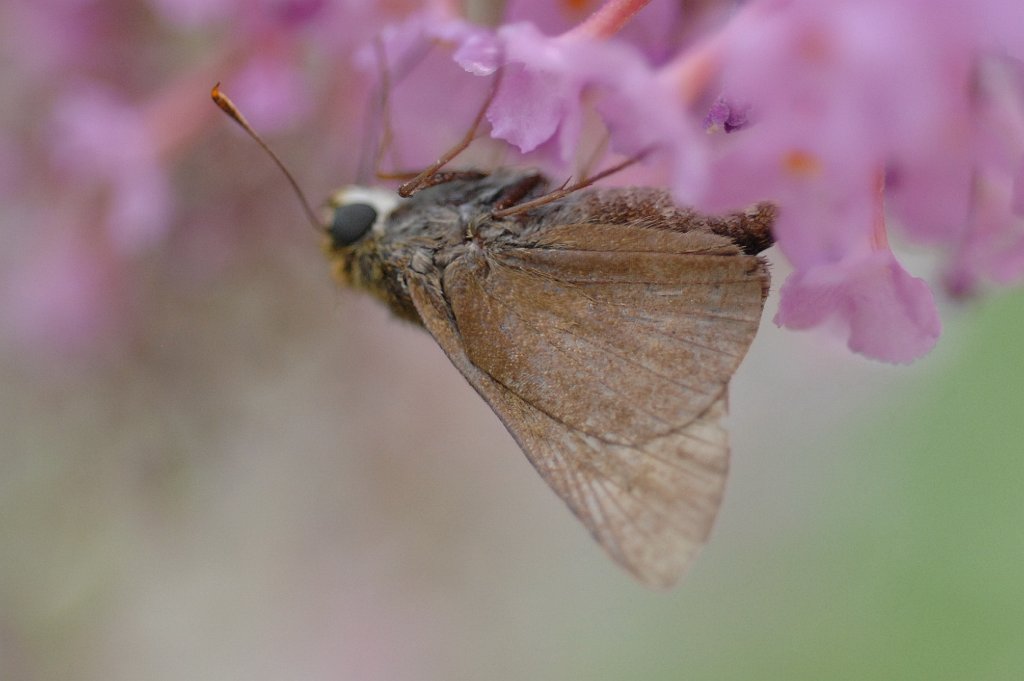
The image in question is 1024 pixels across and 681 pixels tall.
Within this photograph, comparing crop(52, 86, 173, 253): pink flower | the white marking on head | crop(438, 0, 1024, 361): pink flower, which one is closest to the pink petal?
crop(438, 0, 1024, 361): pink flower

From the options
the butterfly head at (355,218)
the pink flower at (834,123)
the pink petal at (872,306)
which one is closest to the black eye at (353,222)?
the butterfly head at (355,218)

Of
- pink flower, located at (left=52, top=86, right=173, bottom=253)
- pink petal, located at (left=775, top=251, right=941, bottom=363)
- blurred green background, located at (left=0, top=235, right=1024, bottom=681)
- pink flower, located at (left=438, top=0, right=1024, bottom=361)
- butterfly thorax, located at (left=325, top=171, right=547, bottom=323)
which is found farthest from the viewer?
blurred green background, located at (left=0, top=235, right=1024, bottom=681)

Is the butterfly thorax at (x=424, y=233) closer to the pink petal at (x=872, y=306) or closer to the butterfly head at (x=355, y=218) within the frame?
the butterfly head at (x=355, y=218)

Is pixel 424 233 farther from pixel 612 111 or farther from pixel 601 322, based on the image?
pixel 612 111

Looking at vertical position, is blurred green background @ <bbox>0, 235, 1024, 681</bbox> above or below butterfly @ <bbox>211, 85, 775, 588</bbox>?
above

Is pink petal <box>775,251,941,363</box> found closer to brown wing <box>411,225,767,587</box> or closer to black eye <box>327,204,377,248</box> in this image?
brown wing <box>411,225,767,587</box>

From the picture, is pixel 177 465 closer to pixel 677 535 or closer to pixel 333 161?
pixel 333 161

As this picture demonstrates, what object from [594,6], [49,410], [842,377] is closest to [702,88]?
[594,6]

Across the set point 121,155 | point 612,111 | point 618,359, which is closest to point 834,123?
point 612,111
